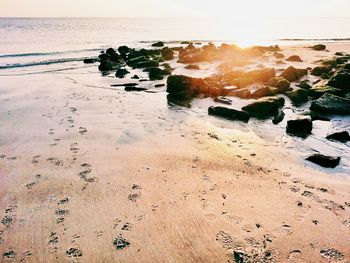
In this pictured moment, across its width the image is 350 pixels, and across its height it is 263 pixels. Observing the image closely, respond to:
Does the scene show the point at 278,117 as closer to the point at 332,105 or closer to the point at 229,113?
the point at 229,113

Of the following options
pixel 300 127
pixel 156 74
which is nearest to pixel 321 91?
pixel 300 127

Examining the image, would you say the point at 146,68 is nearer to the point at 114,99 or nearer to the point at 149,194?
the point at 114,99

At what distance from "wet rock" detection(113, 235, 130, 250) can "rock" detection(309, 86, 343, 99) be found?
9.18 metres

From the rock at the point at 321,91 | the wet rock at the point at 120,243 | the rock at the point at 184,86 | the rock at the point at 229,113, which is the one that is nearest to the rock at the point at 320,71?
the rock at the point at 321,91

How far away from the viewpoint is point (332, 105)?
915cm

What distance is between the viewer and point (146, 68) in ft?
61.1

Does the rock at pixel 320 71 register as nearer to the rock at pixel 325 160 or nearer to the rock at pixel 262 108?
the rock at pixel 262 108

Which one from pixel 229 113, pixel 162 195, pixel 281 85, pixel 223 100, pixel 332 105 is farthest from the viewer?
pixel 281 85

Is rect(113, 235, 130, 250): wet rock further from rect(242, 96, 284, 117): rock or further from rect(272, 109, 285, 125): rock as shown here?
rect(242, 96, 284, 117): rock

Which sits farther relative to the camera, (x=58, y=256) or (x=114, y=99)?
(x=114, y=99)

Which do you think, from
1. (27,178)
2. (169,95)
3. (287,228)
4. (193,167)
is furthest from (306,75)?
(27,178)

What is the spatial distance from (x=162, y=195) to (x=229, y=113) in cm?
460

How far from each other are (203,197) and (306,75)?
12281mm

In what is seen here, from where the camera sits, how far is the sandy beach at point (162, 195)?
12.0 feet
